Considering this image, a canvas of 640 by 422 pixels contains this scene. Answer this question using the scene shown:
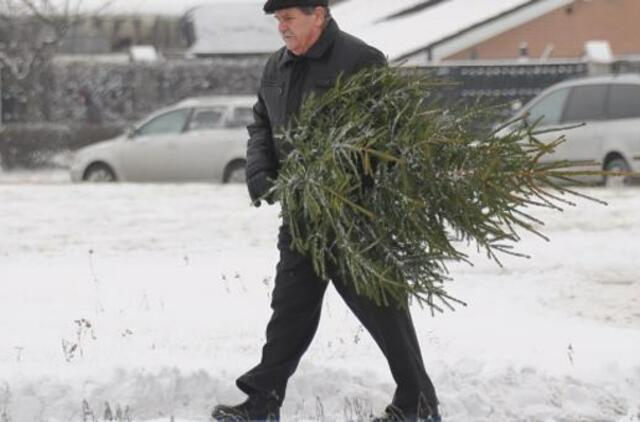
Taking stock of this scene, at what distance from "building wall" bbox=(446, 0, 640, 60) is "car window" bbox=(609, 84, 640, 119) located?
50.9 feet

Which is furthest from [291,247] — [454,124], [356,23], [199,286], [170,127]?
[356,23]

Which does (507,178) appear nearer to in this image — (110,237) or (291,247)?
(291,247)

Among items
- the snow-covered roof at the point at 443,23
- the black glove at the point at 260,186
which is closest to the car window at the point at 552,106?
the snow-covered roof at the point at 443,23

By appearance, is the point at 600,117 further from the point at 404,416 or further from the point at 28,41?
the point at 28,41

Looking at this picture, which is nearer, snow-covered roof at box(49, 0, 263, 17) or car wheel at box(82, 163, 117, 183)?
car wheel at box(82, 163, 117, 183)

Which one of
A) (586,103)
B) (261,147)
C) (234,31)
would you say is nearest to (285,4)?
(261,147)

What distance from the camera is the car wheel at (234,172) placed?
20484mm

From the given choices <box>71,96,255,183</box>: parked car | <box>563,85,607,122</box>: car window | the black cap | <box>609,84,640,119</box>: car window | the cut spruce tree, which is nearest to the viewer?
the cut spruce tree

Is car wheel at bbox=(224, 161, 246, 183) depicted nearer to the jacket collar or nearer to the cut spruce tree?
the jacket collar

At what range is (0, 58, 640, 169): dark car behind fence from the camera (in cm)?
3072

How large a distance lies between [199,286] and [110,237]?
367cm

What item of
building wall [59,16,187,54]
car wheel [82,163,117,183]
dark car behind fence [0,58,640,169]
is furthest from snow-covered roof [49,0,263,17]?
car wheel [82,163,117,183]

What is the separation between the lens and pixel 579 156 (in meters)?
19.3

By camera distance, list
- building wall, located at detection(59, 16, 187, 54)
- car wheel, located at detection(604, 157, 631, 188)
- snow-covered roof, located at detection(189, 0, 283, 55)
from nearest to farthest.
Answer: car wheel, located at detection(604, 157, 631, 188)
snow-covered roof, located at detection(189, 0, 283, 55)
building wall, located at detection(59, 16, 187, 54)
